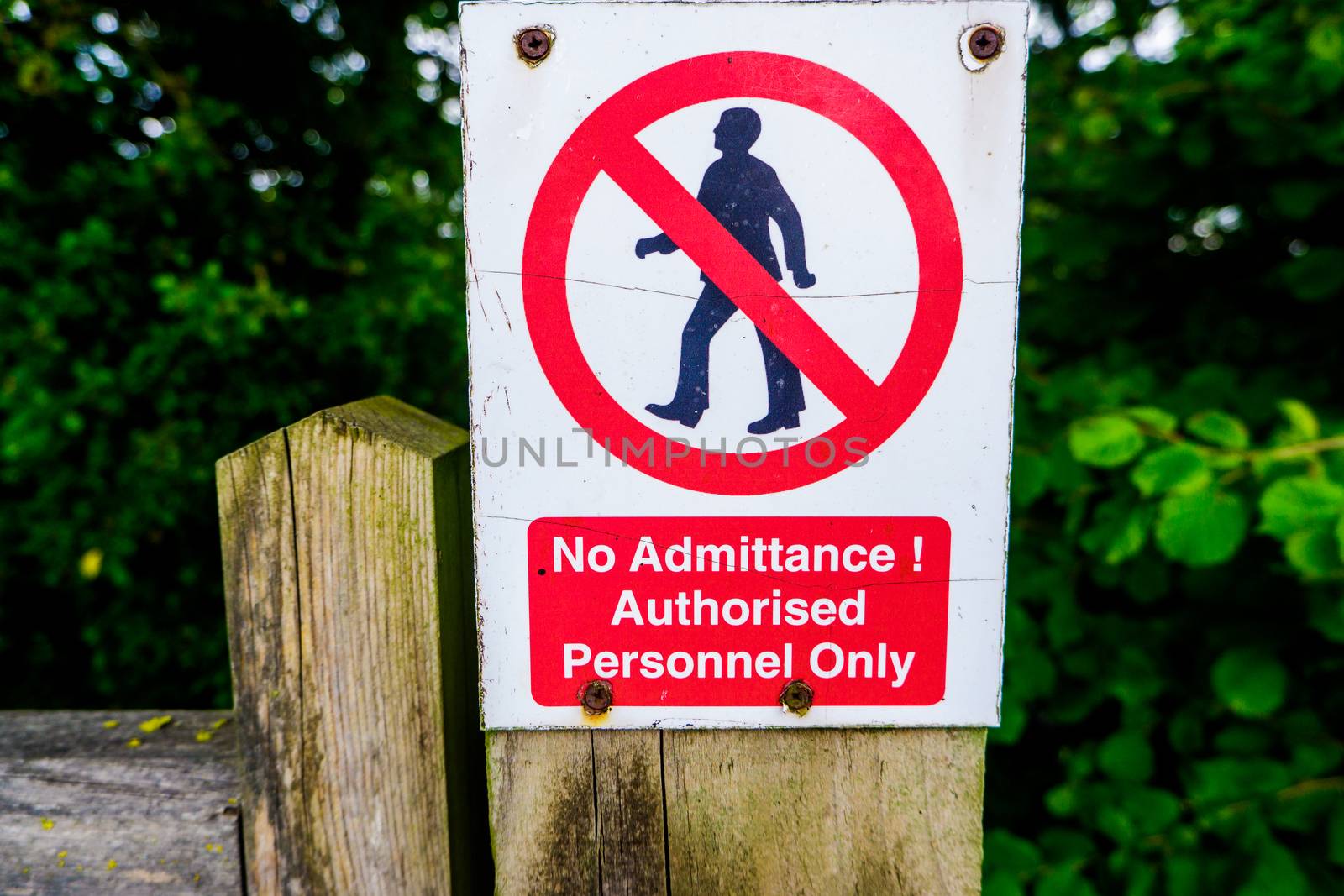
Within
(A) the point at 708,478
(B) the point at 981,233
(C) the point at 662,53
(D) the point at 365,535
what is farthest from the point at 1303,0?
(D) the point at 365,535

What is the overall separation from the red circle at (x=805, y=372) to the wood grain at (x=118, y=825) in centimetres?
61

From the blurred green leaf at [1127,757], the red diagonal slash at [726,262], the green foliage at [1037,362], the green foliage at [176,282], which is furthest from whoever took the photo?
the green foliage at [176,282]

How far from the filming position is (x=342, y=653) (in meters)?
0.80

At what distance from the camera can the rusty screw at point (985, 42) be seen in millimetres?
751

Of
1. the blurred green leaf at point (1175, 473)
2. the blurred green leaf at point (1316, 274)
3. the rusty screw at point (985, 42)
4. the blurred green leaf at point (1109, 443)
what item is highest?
the rusty screw at point (985, 42)

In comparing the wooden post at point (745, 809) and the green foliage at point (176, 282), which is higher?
the green foliage at point (176, 282)

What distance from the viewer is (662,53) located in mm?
752

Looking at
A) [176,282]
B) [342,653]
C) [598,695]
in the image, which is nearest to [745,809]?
[598,695]

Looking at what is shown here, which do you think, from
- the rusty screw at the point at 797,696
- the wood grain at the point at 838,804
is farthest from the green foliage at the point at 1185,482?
the rusty screw at the point at 797,696

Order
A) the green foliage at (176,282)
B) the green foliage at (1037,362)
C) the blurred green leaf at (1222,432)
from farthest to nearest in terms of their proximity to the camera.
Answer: the green foliage at (176,282) → the green foliage at (1037,362) → the blurred green leaf at (1222,432)

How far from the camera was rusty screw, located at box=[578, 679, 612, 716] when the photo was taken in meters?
0.79

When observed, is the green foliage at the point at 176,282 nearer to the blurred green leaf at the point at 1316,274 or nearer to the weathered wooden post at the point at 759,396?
the weathered wooden post at the point at 759,396

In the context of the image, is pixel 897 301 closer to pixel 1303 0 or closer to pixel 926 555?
pixel 926 555

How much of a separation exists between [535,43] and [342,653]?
26.4 inches
